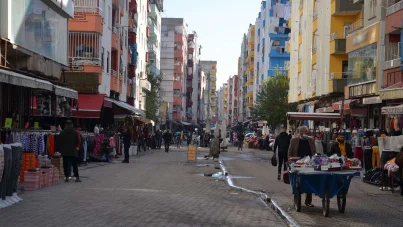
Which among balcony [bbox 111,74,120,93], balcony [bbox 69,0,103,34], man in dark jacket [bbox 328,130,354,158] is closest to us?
man in dark jacket [bbox 328,130,354,158]

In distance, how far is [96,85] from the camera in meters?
37.0

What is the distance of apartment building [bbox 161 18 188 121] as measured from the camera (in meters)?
121

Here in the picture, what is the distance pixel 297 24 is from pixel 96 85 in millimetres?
30923

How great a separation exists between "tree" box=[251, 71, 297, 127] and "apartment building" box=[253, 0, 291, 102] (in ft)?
57.0

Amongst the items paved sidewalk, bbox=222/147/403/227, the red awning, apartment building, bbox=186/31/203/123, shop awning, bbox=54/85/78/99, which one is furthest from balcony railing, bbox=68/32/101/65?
apartment building, bbox=186/31/203/123

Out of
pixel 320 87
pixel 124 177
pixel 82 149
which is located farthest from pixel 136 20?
pixel 124 177

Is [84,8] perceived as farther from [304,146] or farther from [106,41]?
[304,146]

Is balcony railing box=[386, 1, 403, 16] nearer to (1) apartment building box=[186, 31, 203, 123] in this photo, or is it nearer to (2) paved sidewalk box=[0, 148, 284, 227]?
(2) paved sidewalk box=[0, 148, 284, 227]

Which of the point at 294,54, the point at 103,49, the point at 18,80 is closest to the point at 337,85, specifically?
the point at 103,49

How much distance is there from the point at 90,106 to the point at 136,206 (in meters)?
22.3

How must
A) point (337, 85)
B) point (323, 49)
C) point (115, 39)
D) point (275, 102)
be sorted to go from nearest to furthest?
point (337, 85) < point (115, 39) < point (323, 49) < point (275, 102)

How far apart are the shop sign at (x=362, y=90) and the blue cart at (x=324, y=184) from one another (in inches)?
927

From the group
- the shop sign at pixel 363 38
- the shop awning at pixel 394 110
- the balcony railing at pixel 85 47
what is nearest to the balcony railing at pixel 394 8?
the shop sign at pixel 363 38

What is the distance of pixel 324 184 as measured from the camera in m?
13.0
